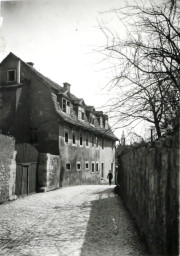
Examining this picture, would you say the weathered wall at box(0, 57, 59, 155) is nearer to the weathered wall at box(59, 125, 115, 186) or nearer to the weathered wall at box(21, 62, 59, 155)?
the weathered wall at box(21, 62, 59, 155)

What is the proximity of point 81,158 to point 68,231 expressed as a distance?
19491mm

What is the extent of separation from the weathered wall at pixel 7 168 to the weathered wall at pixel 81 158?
8472 millimetres

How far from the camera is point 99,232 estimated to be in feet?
23.6

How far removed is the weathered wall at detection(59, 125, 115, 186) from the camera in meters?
22.6

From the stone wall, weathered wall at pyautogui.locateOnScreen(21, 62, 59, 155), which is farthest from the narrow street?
weathered wall at pyautogui.locateOnScreen(21, 62, 59, 155)

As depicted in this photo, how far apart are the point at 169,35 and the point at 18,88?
56.4ft

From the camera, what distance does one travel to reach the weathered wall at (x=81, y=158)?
22594 mm

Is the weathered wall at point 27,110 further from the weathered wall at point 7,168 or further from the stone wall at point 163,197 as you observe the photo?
the stone wall at point 163,197

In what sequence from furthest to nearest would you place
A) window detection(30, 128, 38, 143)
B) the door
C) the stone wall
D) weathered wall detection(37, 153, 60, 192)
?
window detection(30, 128, 38, 143) < weathered wall detection(37, 153, 60, 192) < the door < the stone wall

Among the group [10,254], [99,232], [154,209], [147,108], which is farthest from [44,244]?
[147,108]

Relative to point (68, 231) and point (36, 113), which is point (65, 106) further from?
point (68, 231)

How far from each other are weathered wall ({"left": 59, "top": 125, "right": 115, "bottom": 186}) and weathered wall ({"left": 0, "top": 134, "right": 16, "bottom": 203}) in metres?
8.47

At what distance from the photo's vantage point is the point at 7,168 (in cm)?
1291

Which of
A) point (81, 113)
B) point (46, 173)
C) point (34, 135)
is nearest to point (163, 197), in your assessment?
point (46, 173)
